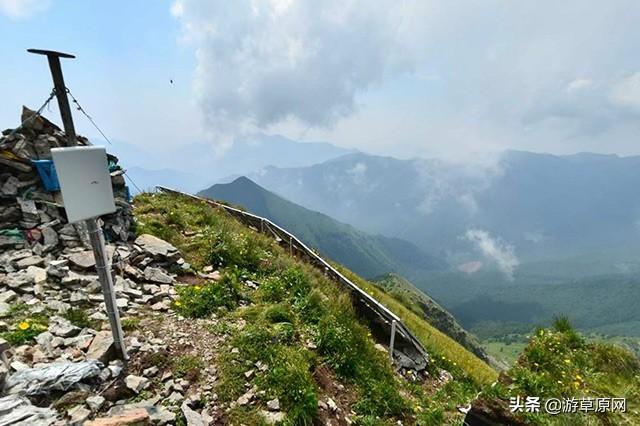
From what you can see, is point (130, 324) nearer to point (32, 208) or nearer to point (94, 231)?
point (94, 231)

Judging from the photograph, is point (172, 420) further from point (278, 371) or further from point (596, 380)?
point (596, 380)

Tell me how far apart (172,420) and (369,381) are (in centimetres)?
368

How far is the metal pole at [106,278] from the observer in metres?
5.45

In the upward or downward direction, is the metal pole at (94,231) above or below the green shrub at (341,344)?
above

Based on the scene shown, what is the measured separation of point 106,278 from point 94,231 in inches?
31.7

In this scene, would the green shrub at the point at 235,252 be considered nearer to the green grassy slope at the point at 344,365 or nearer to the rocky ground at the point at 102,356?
the green grassy slope at the point at 344,365

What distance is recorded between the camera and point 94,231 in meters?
5.44

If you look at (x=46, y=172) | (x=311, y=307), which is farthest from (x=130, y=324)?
(x=46, y=172)

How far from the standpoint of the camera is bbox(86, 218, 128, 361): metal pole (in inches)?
215

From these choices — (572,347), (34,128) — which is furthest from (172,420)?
(34,128)

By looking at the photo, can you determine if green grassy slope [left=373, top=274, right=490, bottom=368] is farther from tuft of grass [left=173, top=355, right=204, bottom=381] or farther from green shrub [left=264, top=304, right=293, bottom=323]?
tuft of grass [left=173, top=355, right=204, bottom=381]

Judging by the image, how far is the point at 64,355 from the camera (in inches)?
228

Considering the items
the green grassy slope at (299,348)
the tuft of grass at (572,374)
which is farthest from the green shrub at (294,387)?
the tuft of grass at (572,374)

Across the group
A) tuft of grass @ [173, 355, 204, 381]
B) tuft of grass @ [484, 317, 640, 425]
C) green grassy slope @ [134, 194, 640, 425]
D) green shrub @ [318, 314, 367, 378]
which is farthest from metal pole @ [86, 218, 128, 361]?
tuft of grass @ [484, 317, 640, 425]
